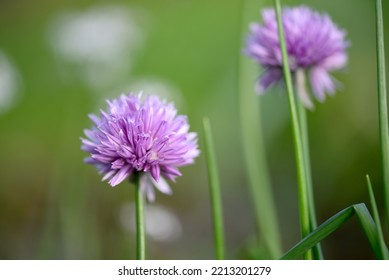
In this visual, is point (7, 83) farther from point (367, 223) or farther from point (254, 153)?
point (367, 223)

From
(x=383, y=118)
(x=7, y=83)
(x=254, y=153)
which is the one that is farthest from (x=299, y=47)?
(x=7, y=83)

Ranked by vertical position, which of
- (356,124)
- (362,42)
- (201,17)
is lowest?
(356,124)

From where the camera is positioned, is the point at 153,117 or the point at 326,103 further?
the point at 326,103

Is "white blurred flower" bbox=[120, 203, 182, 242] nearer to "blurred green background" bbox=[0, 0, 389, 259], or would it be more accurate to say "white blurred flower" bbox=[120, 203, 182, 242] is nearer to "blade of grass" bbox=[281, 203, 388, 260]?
"blurred green background" bbox=[0, 0, 389, 259]

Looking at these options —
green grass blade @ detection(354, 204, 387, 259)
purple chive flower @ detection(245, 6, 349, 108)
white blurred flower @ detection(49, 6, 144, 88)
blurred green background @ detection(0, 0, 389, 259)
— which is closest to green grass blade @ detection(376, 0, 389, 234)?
green grass blade @ detection(354, 204, 387, 259)

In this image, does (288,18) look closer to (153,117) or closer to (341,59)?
(341,59)

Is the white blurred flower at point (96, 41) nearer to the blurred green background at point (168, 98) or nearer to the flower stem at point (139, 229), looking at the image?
the blurred green background at point (168, 98)
